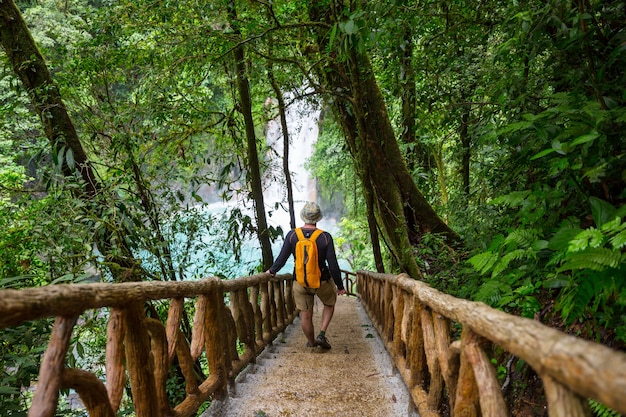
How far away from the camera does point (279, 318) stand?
6.27 m

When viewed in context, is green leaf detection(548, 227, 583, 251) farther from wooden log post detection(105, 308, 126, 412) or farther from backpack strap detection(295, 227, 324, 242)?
backpack strap detection(295, 227, 324, 242)

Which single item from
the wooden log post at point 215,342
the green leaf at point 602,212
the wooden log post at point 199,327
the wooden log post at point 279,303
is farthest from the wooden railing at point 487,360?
the wooden log post at point 279,303

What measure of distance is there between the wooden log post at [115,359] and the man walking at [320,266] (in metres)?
2.98

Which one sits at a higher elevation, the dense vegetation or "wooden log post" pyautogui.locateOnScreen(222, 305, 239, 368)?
the dense vegetation

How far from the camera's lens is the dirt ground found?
10.0 ft

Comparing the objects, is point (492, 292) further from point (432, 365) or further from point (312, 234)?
point (312, 234)

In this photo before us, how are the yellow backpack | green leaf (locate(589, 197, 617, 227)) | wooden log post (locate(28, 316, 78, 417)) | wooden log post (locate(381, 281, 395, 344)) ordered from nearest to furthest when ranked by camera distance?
wooden log post (locate(28, 316, 78, 417)), green leaf (locate(589, 197, 617, 227)), wooden log post (locate(381, 281, 395, 344)), the yellow backpack

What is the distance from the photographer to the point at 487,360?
1626 millimetres

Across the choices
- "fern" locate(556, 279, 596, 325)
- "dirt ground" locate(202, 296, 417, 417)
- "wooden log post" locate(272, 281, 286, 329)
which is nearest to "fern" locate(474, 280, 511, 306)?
"fern" locate(556, 279, 596, 325)

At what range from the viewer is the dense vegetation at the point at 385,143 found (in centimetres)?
225

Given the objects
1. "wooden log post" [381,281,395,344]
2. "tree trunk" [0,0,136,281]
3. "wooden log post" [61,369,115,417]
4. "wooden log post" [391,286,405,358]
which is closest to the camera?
"wooden log post" [61,369,115,417]

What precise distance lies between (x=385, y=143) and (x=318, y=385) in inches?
153

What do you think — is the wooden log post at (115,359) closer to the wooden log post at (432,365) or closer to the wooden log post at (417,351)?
the wooden log post at (432,365)

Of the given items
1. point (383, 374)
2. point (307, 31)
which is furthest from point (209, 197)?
point (383, 374)
